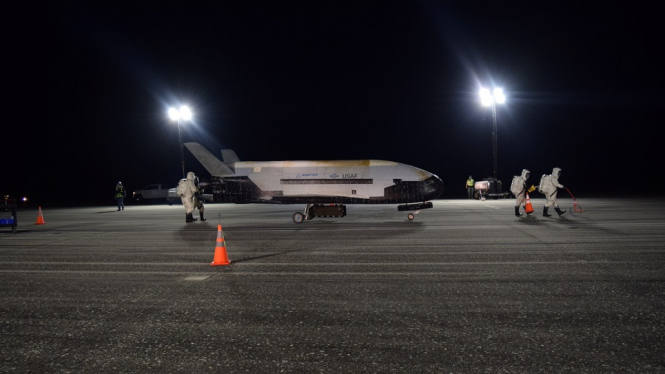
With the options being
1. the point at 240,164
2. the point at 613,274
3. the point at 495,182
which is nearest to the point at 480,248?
the point at 613,274

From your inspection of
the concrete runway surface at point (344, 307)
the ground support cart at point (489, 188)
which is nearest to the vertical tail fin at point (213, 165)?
the concrete runway surface at point (344, 307)

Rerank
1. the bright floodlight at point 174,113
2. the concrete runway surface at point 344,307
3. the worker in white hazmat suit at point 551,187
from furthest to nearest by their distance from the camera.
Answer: the bright floodlight at point 174,113, the worker in white hazmat suit at point 551,187, the concrete runway surface at point 344,307

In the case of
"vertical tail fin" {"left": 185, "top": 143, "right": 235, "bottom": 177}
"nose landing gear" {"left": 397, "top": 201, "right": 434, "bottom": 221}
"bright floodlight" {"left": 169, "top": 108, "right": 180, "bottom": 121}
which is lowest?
"nose landing gear" {"left": 397, "top": 201, "right": 434, "bottom": 221}

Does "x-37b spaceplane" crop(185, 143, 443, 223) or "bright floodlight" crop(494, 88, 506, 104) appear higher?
"bright floodlight" crop(494, 88, 506, 104)

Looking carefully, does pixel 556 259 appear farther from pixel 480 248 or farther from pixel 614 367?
pixel 614 367

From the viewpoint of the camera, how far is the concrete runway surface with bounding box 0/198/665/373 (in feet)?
13.4

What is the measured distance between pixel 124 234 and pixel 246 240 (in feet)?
17.5

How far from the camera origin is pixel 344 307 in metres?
5.84

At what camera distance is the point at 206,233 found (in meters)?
15.1

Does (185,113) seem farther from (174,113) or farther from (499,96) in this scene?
(499,96)

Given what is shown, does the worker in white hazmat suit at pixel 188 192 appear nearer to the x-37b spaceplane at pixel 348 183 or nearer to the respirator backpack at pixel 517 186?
the x-37b spaceplane at pixel 348 183

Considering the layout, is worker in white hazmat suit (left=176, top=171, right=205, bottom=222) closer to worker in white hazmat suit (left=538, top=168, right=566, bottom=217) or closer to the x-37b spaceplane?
the x-37b spaceplane

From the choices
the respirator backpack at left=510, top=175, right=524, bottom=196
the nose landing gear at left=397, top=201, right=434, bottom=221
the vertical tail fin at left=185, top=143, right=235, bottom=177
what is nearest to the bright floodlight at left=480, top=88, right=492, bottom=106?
the respirator backpack at left=510, top=175, right=524, bottom=196

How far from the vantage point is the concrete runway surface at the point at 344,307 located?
4.09 meters
